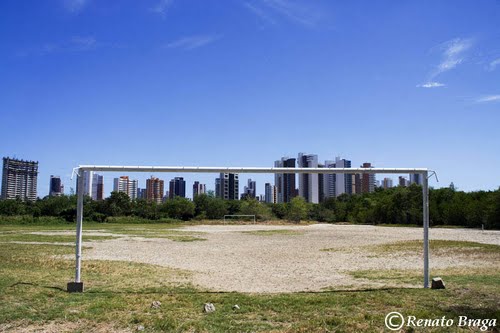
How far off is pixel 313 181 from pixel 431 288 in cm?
767

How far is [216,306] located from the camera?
751 cm

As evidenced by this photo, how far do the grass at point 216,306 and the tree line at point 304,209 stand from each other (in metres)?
37.5

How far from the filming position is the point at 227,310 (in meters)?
7.21

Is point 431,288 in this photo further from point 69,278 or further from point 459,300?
point 69,278

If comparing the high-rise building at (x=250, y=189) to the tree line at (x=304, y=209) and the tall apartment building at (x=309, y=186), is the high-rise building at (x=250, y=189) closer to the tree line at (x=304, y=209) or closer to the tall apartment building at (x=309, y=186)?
the tree line at (x=304, y=209)

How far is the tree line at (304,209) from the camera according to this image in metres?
50.9

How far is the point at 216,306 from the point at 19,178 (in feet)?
409

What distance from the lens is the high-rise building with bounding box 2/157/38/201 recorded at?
111000 millimetres

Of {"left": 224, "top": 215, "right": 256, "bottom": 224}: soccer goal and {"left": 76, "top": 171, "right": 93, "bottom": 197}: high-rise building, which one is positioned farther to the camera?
{"left": 224, "top": 215, "right": 256, "bottom": 224}: soccer goal

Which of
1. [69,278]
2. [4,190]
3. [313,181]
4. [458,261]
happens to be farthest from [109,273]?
[4,190]

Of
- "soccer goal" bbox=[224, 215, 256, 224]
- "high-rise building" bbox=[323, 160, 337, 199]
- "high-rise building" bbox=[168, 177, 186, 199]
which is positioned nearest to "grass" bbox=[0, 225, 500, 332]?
"high-rise building" bbox=[168, 177, 186, 199]

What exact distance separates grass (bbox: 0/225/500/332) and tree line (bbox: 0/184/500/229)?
37.5m

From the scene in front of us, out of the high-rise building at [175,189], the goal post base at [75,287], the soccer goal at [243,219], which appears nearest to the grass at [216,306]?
the goal post base at [75,287]

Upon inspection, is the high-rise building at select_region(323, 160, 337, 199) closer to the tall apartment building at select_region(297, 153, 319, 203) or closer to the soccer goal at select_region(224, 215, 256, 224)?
the tall apartment building at select_region(297, 153, 319, 203)
